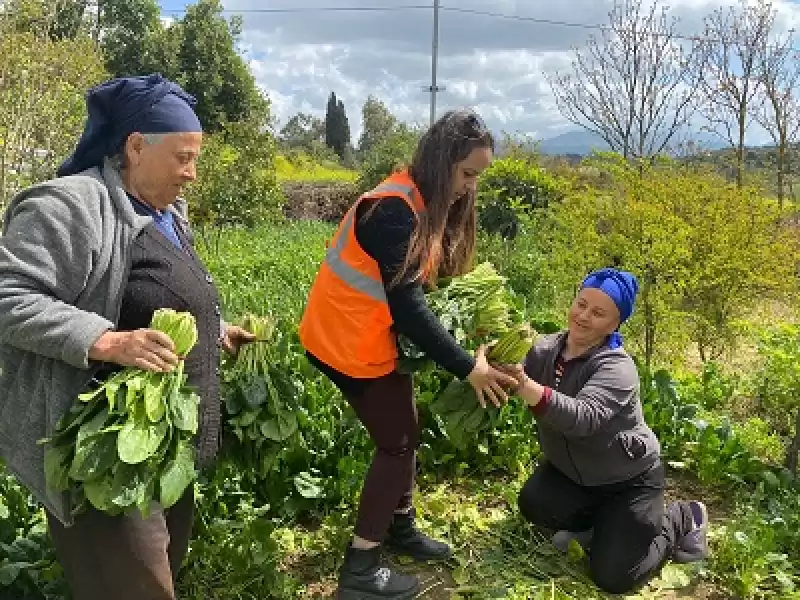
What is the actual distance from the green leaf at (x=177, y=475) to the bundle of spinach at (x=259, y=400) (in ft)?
1.55

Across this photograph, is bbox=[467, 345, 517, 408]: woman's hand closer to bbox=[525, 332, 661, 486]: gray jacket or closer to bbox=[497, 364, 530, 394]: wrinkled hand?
bbox=[497, 364, 530, 394]: wrinkled hand

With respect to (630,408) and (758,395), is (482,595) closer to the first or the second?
(630,408)

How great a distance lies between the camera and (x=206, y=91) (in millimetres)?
30953

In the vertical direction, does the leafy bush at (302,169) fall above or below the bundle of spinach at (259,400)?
above

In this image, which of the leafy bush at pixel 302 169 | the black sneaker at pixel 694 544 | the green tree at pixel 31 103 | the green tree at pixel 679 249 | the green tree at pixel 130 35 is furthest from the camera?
the green tree at pixel 130 35

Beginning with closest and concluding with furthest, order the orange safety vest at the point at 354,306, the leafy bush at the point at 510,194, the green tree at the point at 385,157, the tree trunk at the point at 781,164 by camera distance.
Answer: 1. the orange safety vest at the point at 354,306
2. the leafy bush at the point at 510,194
3. the tree trunk at the point at 781,164
4. the green tree at the point at 385,157

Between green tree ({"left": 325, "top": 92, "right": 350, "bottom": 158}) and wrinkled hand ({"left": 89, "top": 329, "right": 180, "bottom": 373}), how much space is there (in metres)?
59.2

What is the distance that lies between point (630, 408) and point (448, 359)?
37.8 inches

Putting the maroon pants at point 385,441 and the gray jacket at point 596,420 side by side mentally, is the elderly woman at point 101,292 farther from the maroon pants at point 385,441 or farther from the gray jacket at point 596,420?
the gray jacket at point 596,420

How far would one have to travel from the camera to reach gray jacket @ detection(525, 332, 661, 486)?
9.91ft

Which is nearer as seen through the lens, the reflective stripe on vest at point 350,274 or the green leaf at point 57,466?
the green leaf at point 57,466

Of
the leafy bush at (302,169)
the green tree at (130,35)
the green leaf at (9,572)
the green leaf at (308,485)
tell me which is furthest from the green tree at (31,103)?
the green tree at (130,35)

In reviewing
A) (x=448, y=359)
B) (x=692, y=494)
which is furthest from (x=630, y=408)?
(x=692, y=494)

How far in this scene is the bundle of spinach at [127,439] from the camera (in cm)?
196
